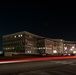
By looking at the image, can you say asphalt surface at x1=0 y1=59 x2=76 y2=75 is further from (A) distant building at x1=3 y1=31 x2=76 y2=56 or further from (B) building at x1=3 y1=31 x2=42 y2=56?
(B) building at x1=3 y1=31 x2=42 y2=56

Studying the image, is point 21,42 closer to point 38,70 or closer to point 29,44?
point 29,44

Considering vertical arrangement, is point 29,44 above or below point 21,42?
below

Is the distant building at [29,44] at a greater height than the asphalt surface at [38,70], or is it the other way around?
the distant building at [29,44]

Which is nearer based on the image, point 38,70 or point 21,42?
point 38,70

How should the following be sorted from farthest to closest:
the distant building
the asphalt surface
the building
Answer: the distant building
the building
the asphalt surface

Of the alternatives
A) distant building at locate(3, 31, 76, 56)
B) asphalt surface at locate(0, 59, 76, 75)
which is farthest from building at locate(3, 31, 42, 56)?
asphalt surface at locate(0, 59, 76, 75)

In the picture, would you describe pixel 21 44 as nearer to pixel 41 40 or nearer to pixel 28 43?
pixel 28 43

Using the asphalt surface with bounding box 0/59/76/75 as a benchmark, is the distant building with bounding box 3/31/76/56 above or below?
above

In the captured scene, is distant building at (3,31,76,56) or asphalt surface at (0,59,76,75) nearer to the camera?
asphalt surface at (0,59,76,75)

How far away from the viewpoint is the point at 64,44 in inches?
5399

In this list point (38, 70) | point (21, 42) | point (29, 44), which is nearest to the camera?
point (38, 70)

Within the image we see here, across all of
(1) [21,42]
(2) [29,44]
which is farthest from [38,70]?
(2) [29,44]

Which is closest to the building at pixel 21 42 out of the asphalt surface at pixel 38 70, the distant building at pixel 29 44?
the distant building at pixel 29 44

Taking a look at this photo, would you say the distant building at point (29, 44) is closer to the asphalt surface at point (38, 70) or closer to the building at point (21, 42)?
the building at point (21, 42)
